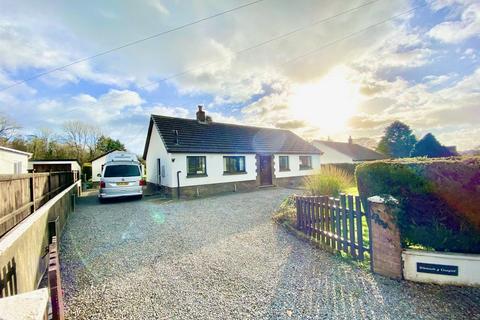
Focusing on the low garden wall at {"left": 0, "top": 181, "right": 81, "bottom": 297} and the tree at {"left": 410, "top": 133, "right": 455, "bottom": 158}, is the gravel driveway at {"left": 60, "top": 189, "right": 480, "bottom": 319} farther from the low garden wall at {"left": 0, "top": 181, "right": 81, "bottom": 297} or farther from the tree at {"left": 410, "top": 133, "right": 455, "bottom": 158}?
the tree at {"left": 410, "top": 133, "right": 455, "bottom": 158}

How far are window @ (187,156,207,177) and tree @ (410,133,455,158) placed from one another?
12.4 metres

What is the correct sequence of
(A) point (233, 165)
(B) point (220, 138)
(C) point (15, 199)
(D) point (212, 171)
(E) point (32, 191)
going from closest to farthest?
(C) point (15, 199)
(E) point (32, 191)
(D) point (212, 171)
(A) point (233, 165)
(B) point (220, 138)

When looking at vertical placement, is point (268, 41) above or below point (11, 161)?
above

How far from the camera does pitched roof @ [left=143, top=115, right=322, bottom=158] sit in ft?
46.1

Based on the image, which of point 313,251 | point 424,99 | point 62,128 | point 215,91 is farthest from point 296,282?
point 62,128

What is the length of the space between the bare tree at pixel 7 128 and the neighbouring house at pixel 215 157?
87.1 ft

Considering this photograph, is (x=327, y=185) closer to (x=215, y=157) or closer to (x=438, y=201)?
(x=438, y=201)

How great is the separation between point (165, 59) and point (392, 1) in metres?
8.75

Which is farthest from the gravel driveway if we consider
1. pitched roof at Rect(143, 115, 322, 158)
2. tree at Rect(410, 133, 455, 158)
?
tree at Rect(410, 133, 455, 158)

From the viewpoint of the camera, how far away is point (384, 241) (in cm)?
370

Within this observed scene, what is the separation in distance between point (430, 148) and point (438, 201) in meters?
10.6

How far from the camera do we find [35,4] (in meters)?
6.37

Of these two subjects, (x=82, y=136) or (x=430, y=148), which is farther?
(x=82, y=136)

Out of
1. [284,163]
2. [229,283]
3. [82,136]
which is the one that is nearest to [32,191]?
[229,283]
